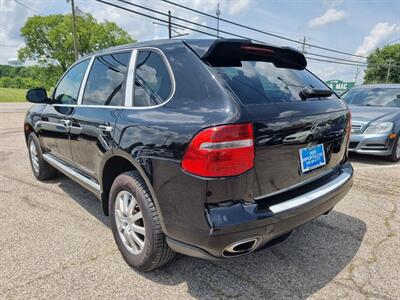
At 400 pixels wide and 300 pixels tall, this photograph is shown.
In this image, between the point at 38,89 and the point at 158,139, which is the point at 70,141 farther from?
the point at 158,139

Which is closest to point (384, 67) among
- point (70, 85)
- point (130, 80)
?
point (70, 85)

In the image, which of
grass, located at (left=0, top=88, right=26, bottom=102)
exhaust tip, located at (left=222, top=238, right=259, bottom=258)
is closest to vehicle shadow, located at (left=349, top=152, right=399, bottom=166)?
exhaust tip, located at (left=222, top=238, right=259, bottom=258)

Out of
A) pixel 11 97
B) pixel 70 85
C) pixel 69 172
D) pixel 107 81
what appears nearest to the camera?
pixel 107 81

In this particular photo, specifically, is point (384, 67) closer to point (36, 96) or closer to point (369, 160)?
point (369, 160)

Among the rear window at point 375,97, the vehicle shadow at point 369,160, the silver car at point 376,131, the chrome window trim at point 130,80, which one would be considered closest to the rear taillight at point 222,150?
the chrome window trim at point 130,80

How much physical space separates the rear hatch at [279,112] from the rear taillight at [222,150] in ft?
0.27

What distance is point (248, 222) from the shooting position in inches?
70.6

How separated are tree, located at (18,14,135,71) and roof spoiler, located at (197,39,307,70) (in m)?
43.5

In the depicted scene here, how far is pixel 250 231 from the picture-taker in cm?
181

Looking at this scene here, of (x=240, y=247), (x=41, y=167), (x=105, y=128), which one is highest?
(x=105, y=128)

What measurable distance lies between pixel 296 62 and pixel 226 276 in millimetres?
1978

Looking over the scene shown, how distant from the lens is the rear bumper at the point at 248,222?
1.77 meters

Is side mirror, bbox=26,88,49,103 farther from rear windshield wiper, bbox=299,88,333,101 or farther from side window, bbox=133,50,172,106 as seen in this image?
rear windshield wiper, bbox=299,88,333,101

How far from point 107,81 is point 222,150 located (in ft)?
5.46
